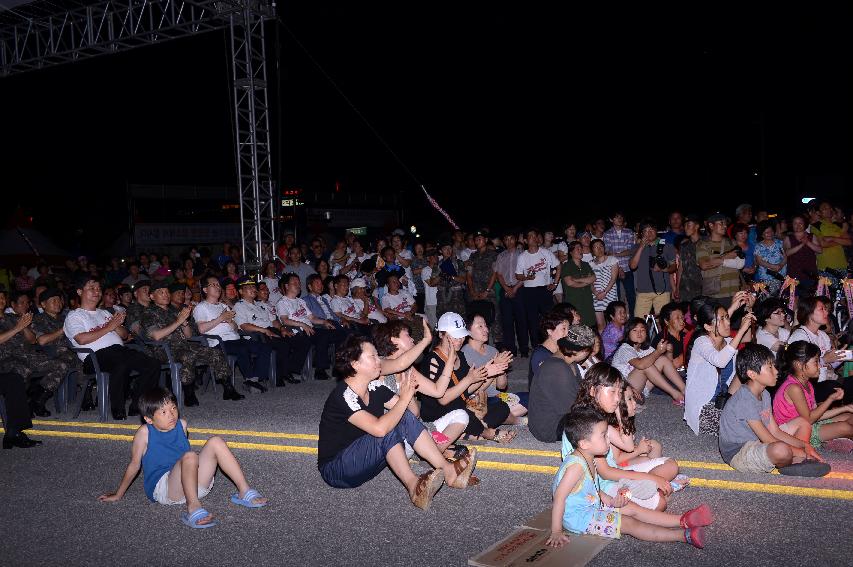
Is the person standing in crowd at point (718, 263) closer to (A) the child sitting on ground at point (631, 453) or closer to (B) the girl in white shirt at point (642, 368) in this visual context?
(B) the girl in white shirt at point (642, 368)

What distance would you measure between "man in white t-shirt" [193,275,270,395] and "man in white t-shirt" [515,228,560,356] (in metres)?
4.18

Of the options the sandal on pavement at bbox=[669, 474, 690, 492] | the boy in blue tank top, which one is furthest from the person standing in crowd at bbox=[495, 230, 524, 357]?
the boy in blue tank top

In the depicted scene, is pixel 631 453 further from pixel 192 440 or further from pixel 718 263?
pixel 718 263

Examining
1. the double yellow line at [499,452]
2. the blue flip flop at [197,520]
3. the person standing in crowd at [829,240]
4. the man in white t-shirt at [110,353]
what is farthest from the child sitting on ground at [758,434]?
the man in white t-shirt at [110,353]

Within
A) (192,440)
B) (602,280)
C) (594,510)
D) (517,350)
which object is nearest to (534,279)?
(602,280)

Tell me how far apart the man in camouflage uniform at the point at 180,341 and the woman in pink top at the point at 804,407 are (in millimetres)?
6385

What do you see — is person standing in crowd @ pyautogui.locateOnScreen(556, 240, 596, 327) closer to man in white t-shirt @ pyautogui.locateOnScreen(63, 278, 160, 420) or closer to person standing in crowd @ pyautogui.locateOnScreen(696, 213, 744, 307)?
person standing in crowd @ pyautogui.locateOnScreen(696, 213, 744, 307)

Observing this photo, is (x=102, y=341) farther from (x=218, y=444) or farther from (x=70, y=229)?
(x=70, y=229)

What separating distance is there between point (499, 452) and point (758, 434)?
210 cm

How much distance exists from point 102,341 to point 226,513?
4.39 m

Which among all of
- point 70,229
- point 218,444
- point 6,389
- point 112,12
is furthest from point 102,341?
point 70,229

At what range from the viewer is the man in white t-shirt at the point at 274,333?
10734 mm

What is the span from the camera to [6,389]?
7.68 m

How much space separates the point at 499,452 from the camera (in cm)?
673
